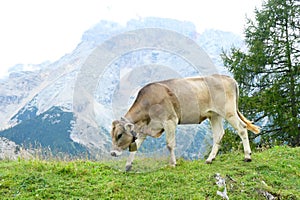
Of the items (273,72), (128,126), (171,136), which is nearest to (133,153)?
(128,126)

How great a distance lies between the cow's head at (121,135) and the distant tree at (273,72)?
1255cm

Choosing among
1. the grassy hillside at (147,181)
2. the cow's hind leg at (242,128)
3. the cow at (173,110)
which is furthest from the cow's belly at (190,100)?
the grassy hillside at (147,181)

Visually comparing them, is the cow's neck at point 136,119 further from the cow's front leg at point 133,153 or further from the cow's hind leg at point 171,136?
the cow's hind leg at point 171,136

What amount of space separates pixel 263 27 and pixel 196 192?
54.7 feet

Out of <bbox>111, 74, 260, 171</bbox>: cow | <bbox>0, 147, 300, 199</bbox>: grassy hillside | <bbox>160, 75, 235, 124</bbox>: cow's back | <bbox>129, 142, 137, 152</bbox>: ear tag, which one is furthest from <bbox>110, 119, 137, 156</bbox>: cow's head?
<bbox>160, 75, 235, 124</bbox>: cow's back

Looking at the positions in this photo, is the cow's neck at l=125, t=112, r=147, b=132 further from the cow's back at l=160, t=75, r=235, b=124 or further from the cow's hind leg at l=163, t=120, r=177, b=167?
the cow's back at l=160, t=75, r=235, b=124

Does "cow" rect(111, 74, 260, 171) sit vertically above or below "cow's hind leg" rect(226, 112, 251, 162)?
above

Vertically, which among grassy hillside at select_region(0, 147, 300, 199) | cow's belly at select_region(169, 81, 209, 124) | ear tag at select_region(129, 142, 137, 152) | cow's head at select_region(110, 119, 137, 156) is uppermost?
cow's belly at select_region(169, 81, 209, 124)

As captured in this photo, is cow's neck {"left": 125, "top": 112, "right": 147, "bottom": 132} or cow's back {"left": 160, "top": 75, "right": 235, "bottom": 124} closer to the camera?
cow's neck {"left": 125, "top": 112, "right": 147, "bottom": 132}

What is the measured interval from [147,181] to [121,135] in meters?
1.53

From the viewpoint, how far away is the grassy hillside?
7145mm

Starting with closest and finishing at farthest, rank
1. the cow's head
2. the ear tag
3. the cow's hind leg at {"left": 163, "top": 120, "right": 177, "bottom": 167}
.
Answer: the cow's head < the ear tag < the cow's hind leg at {"left": 163, "top": 120, "right": 177, "bottom": 167}

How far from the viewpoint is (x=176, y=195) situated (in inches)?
284

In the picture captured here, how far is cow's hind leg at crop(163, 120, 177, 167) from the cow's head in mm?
966
